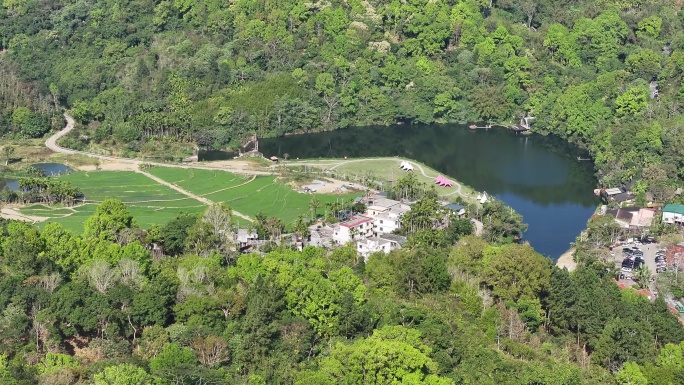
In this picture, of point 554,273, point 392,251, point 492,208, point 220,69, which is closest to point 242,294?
point 392,251

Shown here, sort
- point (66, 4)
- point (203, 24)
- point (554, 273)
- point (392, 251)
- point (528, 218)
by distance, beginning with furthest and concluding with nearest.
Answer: point (66, 4) < point (203, 24) < point (528, 218) < point (392, 251) < point (554, 273)

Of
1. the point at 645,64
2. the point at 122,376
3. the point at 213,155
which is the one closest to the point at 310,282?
the point at 122,376

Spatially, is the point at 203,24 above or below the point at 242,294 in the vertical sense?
above

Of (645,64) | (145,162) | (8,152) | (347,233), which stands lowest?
(347,233)

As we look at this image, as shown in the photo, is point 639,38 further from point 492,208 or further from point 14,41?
point 14,41

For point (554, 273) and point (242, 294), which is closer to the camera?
point (242, 294)

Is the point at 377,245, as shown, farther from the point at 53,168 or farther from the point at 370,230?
the point at 53,168

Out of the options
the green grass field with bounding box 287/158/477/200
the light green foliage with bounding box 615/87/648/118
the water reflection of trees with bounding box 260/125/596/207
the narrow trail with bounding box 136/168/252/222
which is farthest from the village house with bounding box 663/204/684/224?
the narrow trail with bounding box 136/168/252/222
